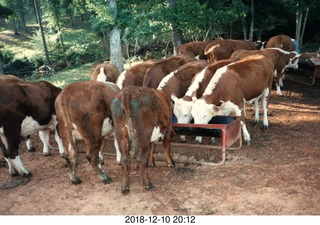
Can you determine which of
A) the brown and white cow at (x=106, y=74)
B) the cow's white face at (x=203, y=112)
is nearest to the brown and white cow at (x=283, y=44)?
the brown and white cow at (x=106, y=74)

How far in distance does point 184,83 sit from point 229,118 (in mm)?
1906

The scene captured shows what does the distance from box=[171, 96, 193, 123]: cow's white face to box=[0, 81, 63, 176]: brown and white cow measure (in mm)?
2883

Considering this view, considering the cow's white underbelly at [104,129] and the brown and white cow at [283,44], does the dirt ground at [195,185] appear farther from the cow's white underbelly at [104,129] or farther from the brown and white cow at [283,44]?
the brown and white cow at [283,44]

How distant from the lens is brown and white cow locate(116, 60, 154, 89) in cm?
985

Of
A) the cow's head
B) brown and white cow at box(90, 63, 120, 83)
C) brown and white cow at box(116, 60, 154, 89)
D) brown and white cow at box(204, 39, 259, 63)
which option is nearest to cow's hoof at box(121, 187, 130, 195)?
brown and white cow at box(116, 60, 154, 89)

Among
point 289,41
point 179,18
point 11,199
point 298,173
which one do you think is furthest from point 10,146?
point 289,41

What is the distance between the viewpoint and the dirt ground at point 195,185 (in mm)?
5230

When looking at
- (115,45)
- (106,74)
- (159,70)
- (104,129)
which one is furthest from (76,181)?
(115,45)

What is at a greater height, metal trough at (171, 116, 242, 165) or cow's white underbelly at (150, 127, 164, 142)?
cow's white underbelly at (150, 127, 164, 142)

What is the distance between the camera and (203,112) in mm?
7297

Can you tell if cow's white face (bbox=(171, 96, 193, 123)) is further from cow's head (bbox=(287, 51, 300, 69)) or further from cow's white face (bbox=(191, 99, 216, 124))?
cow's head (bbox=(287, 51, 300, 69))

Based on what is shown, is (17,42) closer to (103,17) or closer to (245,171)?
(103,17)

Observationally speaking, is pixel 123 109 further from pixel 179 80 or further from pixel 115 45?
pixel 115 45

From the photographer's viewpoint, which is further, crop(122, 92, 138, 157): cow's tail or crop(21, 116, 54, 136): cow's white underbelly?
crop(21, 116, 54, 136): cow's white underbelly
